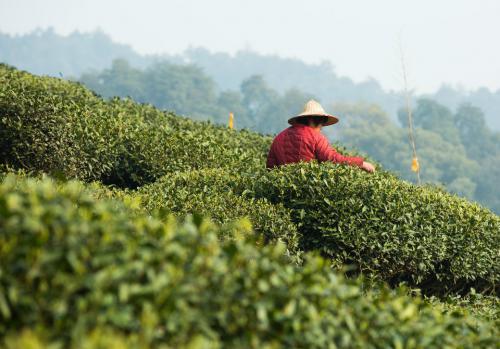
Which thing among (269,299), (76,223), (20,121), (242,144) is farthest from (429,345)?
(242,144)

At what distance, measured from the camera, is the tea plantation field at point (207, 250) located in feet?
12.1

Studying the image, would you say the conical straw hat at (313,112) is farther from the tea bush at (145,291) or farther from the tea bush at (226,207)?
the tea bush at (145,291)

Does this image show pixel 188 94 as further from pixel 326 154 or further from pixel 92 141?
pixel 326 154

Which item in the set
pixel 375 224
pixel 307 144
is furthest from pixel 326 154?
pixel 375 224

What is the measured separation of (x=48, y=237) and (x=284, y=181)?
17.9 ft

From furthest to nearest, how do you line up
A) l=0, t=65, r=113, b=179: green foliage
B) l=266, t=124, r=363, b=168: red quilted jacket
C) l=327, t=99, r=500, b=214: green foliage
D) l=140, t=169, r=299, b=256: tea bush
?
l=327, t=99, r=500, b=214: green foliage < l=0, t=65, r=113, b=179: green foliage < l=266, t=124, r=363, b=168: red quilted jacket < l=140, t=169, r=299, b=256: tea bush

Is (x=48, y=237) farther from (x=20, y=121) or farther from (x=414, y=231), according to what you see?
(x=20, y=121)

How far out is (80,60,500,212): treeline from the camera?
91.4 m

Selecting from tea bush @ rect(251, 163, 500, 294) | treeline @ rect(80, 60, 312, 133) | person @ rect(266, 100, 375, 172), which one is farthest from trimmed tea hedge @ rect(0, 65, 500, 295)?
treeline @ rect(80, 60, 312, 133)

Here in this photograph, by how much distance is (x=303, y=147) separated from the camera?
9.78 m

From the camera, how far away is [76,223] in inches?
148

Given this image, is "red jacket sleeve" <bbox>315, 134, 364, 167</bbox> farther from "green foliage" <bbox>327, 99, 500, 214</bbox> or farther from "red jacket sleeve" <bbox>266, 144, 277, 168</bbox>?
"green foliage" <bbox>327, 99, 500, 214</bbox>

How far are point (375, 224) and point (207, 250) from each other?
500 centimetres

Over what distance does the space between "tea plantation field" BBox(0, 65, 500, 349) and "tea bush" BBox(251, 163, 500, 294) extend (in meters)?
0.02
